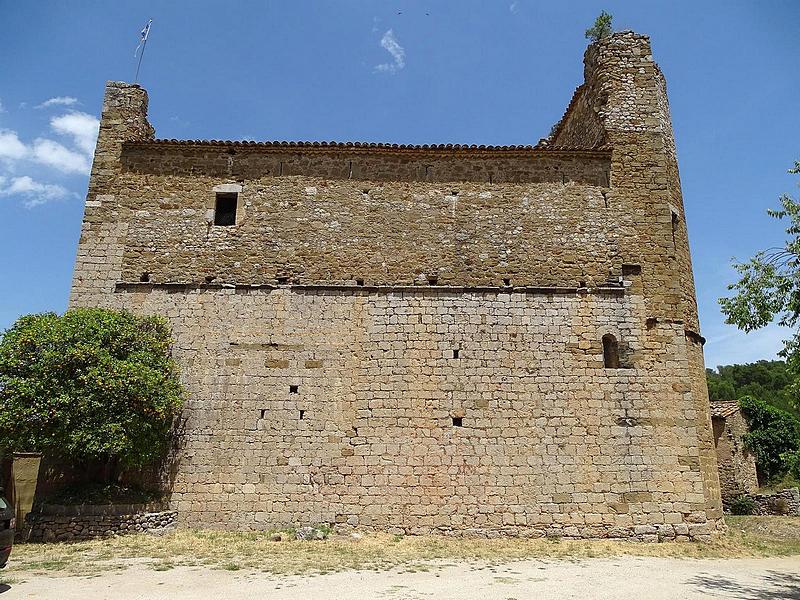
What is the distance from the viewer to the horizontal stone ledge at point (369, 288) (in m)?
13.3

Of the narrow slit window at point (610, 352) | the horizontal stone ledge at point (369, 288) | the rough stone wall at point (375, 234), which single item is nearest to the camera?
the narrow slit window at point (610, 352)

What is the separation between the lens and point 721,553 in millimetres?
11195

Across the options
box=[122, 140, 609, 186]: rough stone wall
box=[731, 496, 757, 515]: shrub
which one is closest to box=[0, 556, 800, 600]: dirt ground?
box=[122, 140, 609, 186]: rough stone wall

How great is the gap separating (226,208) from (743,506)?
19.0 m

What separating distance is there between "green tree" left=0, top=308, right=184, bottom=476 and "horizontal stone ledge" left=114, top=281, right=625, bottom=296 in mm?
1304

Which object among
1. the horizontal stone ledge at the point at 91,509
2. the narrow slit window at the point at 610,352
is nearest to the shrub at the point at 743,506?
the narrow slit window at the point at 610,352

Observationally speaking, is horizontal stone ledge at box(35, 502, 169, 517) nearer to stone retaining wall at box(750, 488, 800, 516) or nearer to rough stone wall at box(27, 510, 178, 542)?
rough stone wall at box(27, 510, 178, 542)

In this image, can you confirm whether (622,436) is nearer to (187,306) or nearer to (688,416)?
(688,416)

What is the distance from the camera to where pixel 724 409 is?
73.7 ft

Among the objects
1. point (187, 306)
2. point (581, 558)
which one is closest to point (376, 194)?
point (187, 306)

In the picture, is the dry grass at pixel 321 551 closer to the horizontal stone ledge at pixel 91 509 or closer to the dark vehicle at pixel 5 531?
the horizontal stone ledge at pixel 91 509

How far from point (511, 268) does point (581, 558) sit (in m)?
6.35

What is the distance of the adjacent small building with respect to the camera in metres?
20.6

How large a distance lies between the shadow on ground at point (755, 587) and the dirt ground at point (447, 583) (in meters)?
0.01
